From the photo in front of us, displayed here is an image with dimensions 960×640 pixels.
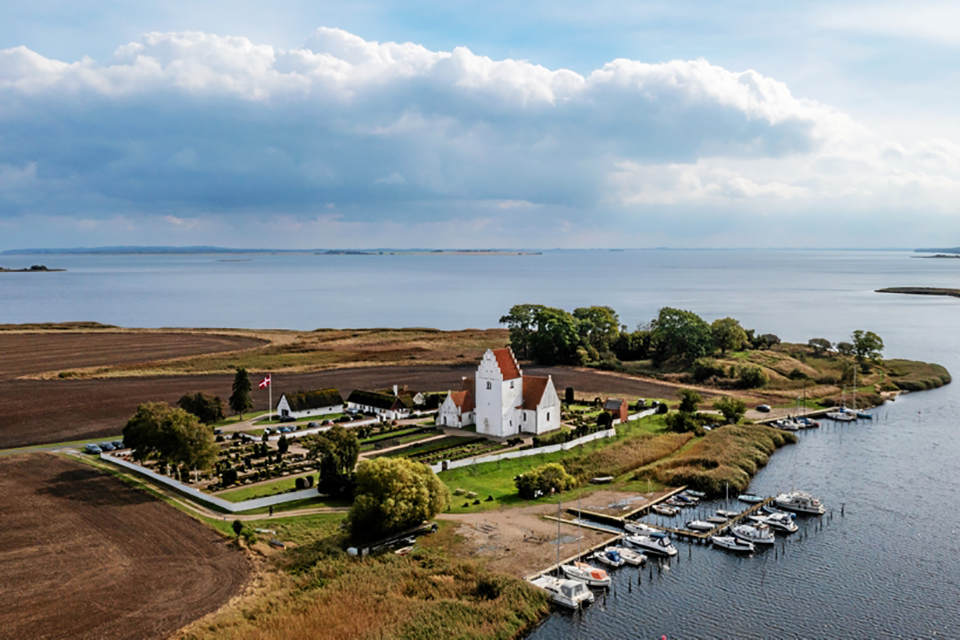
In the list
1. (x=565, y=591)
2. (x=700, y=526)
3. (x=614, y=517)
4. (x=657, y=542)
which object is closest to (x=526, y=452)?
(x=614, y=517)

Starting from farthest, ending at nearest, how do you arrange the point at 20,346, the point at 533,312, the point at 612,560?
1. the point at 20,346
2. the point at 533,312
3. the point at 612,560

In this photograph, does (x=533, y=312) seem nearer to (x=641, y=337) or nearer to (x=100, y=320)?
(x=641, y=337)

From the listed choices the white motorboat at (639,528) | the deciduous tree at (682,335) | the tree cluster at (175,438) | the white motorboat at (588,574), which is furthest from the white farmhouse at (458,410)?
the deciduous tree at (682,335)

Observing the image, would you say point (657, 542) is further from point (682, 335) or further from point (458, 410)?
point (682, 335)

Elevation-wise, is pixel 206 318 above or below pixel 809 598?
above

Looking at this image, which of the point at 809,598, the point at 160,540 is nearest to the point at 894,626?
the point at 809,598

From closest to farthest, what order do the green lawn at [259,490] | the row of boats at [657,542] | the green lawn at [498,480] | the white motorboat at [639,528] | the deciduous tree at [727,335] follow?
1. the row of boats at [657,542]
2. the white motorboat at [639,528]
3. the green lawn at [259,490]
4. the green lawn at [498,480]
5. the deciduous tree at [727,335]

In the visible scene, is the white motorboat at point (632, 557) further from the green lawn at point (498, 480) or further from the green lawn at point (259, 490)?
the green lawn at point (259, 490)
